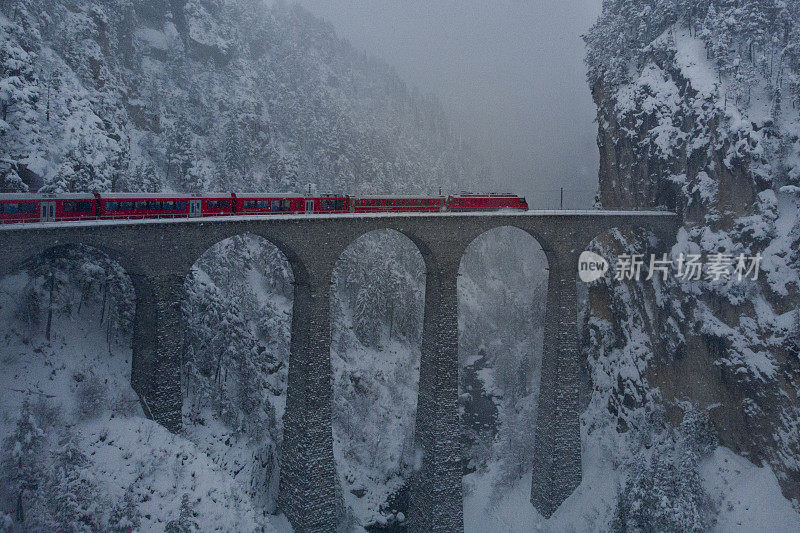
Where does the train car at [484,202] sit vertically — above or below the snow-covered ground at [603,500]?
above

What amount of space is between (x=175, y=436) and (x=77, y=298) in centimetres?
1305

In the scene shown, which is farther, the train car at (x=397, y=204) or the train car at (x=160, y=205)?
the train car at (x=397, y=204)

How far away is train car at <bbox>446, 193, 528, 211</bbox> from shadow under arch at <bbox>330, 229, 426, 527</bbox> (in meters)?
5.00

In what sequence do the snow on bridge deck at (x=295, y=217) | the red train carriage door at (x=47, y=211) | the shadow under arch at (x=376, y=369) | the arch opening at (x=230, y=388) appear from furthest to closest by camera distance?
the shadow under arch at (x=376, y=369) → the arch opening at (x=230, y=388) → the red train carriage door at (x=47, y=211) → the snow on bridge deck at (x=295, y=217)

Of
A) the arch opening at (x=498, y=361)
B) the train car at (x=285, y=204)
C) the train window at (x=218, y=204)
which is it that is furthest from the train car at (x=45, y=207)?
the arch opening at (x=498, y=361)

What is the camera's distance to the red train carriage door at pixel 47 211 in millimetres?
23719

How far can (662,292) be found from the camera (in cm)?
4084

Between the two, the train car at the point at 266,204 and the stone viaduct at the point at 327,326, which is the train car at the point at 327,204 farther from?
the stone viaduct at the point at 327,326

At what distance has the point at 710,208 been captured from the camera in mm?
38219

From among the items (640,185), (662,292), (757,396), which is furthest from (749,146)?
(757,396)

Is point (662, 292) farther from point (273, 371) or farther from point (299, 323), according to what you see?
point (273, 371)

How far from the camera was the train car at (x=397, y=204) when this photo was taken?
32.9 metres

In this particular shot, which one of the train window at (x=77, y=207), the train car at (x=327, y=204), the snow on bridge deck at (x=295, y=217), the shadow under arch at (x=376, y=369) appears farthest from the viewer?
the shadow under arch at (x=376, y=369)

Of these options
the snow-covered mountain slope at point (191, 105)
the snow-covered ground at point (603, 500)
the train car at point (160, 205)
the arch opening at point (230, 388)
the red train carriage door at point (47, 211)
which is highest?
the snow-covered mountain slope at point (191, 105)
